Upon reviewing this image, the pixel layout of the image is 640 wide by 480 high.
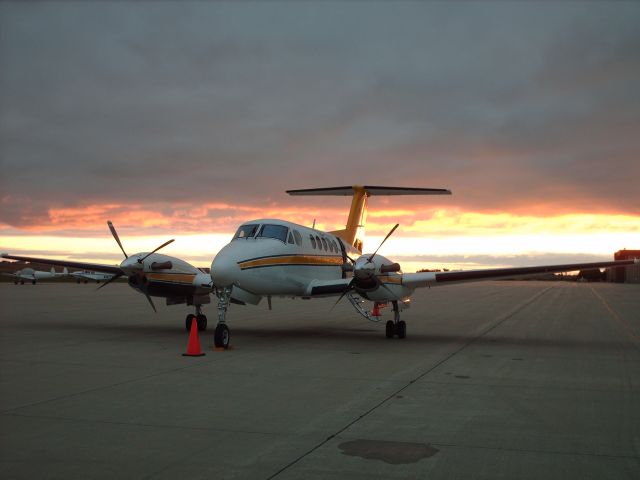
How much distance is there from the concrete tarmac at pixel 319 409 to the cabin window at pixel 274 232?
2.81m

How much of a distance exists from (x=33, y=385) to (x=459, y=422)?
6374 millimetres

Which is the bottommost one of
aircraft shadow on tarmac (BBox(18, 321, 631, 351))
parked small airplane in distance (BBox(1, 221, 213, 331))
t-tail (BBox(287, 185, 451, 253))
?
aircraft shadow on tarmac (BBox(18, 321, 631, 351))

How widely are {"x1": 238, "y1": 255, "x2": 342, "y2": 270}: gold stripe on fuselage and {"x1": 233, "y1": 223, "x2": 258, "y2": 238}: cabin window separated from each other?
0.98 m

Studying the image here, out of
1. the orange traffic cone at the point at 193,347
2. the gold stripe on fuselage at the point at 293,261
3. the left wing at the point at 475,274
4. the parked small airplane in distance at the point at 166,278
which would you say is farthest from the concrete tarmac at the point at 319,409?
the parked small airplane in distance at the point at 166,278

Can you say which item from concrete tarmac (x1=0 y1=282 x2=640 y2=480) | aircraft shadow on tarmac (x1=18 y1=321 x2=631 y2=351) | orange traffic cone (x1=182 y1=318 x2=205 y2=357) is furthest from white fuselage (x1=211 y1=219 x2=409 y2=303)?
orange traffic cone (x1=182 y1=318 x2=205 y2=357)

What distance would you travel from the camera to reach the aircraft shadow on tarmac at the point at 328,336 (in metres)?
15.9

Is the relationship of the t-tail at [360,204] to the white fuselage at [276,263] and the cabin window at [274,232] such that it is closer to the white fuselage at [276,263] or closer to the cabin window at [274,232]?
the white fuselage at [276,263]

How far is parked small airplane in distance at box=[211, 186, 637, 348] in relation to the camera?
14789 mm

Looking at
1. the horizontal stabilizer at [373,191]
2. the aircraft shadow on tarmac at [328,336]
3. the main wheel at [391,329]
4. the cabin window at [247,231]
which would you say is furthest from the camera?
the horizontal stabilizer at [373,191]

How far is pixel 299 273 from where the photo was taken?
669 inches

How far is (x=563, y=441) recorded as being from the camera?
6418 mm

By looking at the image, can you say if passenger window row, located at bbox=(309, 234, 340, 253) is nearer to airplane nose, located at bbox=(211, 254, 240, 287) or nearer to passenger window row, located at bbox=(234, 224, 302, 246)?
passenger window row, located at bbox=(234, 224, 302, 246)

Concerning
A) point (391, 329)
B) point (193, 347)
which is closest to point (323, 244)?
point (391, 329)

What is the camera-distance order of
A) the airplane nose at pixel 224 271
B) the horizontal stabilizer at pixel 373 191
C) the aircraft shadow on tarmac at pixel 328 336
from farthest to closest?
the horizontal stabilizer at pixel 373 191 < the aircraft shadow on tarmac at pixel 328 336 < the airplane nose at pixel 224 271
